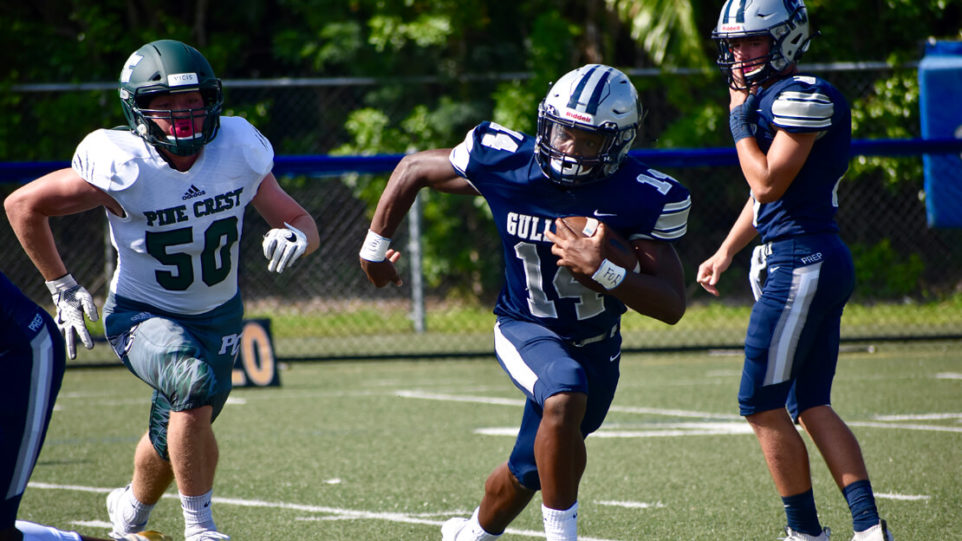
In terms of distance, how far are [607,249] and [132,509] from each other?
6.47ft

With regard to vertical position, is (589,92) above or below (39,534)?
above

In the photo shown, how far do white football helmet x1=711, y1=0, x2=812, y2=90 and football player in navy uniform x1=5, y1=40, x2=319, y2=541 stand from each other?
1669mm

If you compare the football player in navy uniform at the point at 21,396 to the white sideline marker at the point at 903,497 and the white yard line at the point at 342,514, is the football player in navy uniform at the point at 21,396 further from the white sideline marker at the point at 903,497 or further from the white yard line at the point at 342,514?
the white sideline marker at the point at 903,497

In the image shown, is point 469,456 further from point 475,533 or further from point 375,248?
point 375,248

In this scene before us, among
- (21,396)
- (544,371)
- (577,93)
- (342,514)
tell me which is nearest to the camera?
(21,396)

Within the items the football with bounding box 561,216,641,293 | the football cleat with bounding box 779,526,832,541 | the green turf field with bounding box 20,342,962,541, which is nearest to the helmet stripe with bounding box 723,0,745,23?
the football with bounding box 561,216,641,293

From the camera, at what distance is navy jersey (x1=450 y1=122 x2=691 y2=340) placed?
3.64 m

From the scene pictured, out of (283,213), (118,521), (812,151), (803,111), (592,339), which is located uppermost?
(803,111)

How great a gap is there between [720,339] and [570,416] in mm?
7461

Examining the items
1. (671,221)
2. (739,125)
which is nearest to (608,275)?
(671,221)

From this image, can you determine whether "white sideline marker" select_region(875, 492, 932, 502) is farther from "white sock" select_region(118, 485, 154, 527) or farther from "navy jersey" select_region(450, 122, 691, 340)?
"white sock" select_region(118, 485, 154, 527)

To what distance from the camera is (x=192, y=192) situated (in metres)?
3.88

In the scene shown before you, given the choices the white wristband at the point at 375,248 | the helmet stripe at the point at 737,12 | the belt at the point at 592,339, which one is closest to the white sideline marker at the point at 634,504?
the belt at the point at 592,339

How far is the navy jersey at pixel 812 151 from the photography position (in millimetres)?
3717
